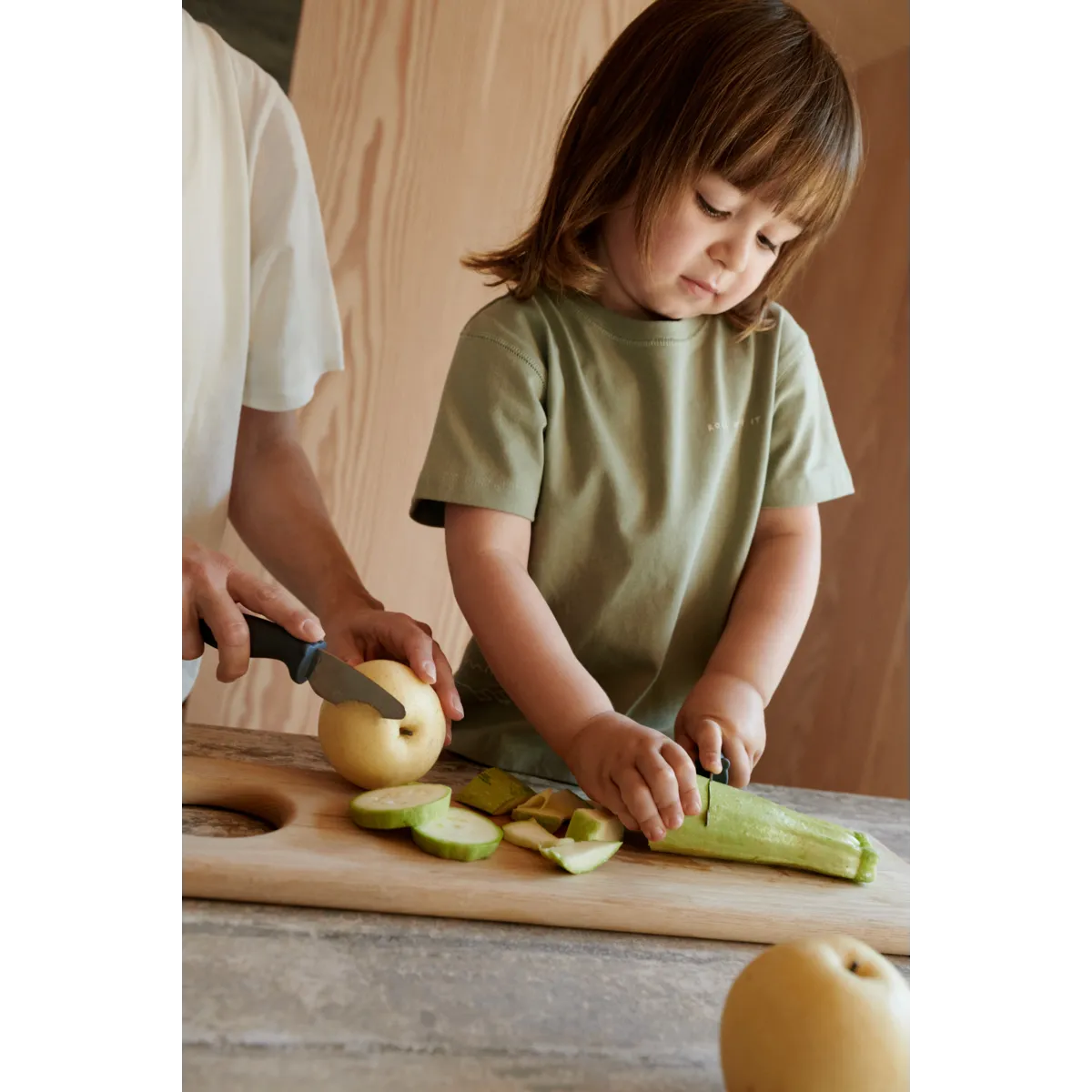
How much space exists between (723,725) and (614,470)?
0.57 feet

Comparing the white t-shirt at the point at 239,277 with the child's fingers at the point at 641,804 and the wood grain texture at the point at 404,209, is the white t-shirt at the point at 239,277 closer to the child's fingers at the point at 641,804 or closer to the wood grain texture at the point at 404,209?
the wood grain texture at the point at 404,209

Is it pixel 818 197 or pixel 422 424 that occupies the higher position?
pixel 818 197

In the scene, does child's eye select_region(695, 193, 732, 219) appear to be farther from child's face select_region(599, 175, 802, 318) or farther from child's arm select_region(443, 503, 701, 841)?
child's arm select_region(443, 503, 701, 841)

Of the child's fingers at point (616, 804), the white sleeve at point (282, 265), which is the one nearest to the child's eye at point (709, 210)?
the white sleeve at point (282, 265)

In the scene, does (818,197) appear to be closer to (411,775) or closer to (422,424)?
(422,424)

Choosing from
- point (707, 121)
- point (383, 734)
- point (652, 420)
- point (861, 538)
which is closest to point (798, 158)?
point (707, 121)

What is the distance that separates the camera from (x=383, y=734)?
1.89 ft

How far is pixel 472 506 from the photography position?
2.17 feet

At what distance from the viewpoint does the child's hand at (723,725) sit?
2.06ft

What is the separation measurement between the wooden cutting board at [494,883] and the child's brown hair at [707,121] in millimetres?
357

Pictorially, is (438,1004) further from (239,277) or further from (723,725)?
(239,277)

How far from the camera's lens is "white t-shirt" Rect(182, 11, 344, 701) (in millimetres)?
601
